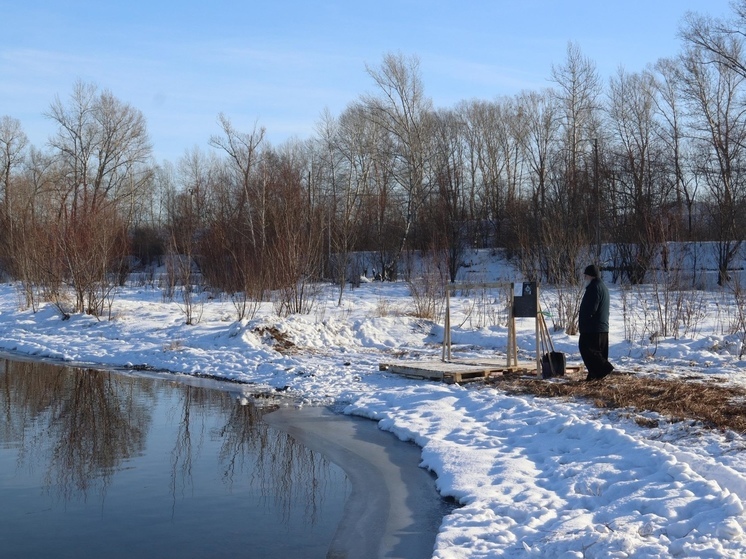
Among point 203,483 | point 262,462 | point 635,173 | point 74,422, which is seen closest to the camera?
point 203,483

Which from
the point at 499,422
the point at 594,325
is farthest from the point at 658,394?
the point at 499,422

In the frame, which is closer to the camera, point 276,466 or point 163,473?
point 163,473

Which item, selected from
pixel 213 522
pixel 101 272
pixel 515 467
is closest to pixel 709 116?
pixel 101 272

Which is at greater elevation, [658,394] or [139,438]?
[658,394]

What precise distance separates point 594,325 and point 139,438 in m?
6.98

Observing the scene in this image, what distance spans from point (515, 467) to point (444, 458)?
92cm

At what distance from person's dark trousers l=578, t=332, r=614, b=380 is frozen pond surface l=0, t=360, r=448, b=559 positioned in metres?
3.76

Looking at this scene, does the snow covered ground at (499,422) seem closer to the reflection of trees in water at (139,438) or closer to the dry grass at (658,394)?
the dry grass at (658,394)

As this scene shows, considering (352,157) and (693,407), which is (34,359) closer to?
(693,407)

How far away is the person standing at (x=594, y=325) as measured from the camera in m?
12.3

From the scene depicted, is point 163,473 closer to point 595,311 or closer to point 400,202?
point 595,311

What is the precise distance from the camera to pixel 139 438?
980cm

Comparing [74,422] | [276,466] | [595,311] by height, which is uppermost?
[595,311]

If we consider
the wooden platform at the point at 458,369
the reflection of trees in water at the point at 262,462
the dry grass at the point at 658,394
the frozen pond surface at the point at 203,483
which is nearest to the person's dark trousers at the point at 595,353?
the dry grass at the point at 658,394
